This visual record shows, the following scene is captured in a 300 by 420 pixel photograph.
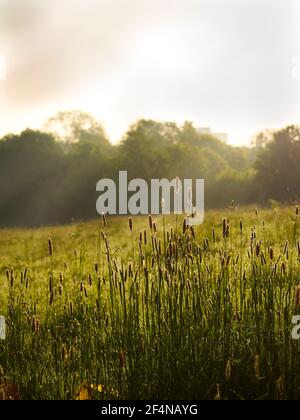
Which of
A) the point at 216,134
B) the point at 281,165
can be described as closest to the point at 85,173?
the point at 281,165

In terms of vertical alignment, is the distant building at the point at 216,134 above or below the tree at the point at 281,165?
above

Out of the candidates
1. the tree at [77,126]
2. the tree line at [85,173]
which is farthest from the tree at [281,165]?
the tree at [77,126]

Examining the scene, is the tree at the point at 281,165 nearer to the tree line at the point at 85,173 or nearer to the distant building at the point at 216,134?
the tree line at the point at 85,173

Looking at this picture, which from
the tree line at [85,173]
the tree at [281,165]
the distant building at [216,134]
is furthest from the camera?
the distant building at [216,134]

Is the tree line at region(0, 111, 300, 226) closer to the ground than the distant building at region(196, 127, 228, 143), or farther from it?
closer to the ground

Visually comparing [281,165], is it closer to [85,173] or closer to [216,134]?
[85,173]

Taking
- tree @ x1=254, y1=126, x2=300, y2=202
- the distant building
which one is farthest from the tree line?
the distant building

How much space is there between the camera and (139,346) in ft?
9.26

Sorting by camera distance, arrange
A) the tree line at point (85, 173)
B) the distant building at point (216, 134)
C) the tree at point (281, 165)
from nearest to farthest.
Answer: the tree at point (281, 165)
the tree line at point (85, 173)
the distant building at point (216, 134)

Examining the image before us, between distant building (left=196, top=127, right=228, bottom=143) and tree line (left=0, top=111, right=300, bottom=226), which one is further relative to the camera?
distant building (left=196, top=127, right=228, bottom=143)

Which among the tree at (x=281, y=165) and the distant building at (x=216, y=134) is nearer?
the tree at (x=281, y=165)

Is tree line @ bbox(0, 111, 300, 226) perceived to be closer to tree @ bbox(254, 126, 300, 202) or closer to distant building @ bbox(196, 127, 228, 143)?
tree @ bbox(254, 126, 300, 202)

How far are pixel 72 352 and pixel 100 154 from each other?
3111 cm
